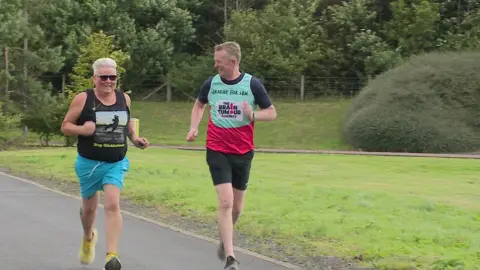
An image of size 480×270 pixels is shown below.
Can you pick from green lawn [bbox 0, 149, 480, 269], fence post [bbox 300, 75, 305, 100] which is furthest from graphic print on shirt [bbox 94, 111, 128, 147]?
fence post [bbox 300, 75, 305, 100]

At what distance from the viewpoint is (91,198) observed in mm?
7184

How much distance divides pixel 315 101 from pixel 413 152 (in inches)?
489

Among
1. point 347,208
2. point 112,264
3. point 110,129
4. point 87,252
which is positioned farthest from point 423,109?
point 112,264

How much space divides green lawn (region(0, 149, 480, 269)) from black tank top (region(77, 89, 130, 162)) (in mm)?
2288

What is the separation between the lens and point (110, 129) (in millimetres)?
6871

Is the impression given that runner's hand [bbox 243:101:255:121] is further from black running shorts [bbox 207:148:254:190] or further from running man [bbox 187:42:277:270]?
black running shorts [bbox 207:148:254:190]

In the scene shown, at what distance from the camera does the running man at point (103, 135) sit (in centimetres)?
682

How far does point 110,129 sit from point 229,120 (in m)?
1.07

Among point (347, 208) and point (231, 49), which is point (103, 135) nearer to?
point (231, 49)

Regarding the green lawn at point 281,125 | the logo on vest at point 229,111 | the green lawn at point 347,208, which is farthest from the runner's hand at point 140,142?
the green lawn at point 281,125

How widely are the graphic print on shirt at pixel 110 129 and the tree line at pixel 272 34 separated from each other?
3447cm

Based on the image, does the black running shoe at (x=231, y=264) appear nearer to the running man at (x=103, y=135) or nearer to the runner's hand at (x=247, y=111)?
the running man at (x=103, y=135)

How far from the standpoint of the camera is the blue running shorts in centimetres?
689

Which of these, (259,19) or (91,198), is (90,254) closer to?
(91,198)
